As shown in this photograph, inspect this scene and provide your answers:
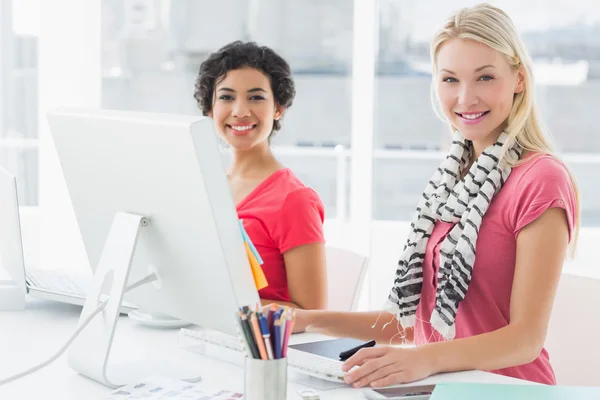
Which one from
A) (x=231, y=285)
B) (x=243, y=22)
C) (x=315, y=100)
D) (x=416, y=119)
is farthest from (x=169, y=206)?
(x=315, y=100)

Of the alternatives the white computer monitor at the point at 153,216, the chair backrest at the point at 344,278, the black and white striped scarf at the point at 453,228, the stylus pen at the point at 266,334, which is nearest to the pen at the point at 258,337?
the stylus pen at the point at 266,334

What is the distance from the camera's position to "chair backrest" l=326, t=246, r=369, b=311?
221 cm

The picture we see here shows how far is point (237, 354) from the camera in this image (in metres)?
1.49

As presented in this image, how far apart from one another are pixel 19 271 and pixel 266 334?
1.04m

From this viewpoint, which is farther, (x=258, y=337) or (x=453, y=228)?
(x=453, y=228)

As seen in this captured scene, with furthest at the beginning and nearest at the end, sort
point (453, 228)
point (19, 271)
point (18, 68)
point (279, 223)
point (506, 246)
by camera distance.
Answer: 1. point (18, 68)
2. point (279, 223)
3. point (19, 271)
4. point (453, 228)
5. point (506, 246)

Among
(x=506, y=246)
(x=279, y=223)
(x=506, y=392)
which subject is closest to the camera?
(x=506, y=392)

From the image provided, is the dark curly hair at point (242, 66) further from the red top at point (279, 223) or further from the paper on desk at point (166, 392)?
the paper on desk at point (166, 392)

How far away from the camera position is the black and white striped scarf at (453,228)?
167 cm

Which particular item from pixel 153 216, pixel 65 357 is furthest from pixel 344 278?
pixel 153 216

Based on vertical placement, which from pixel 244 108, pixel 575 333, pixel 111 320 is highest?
pixel 244 108

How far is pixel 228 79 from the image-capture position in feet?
7.50

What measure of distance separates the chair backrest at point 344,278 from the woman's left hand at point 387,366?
809 mm

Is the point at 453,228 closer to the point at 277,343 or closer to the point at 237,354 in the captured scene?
the point at 237,354
